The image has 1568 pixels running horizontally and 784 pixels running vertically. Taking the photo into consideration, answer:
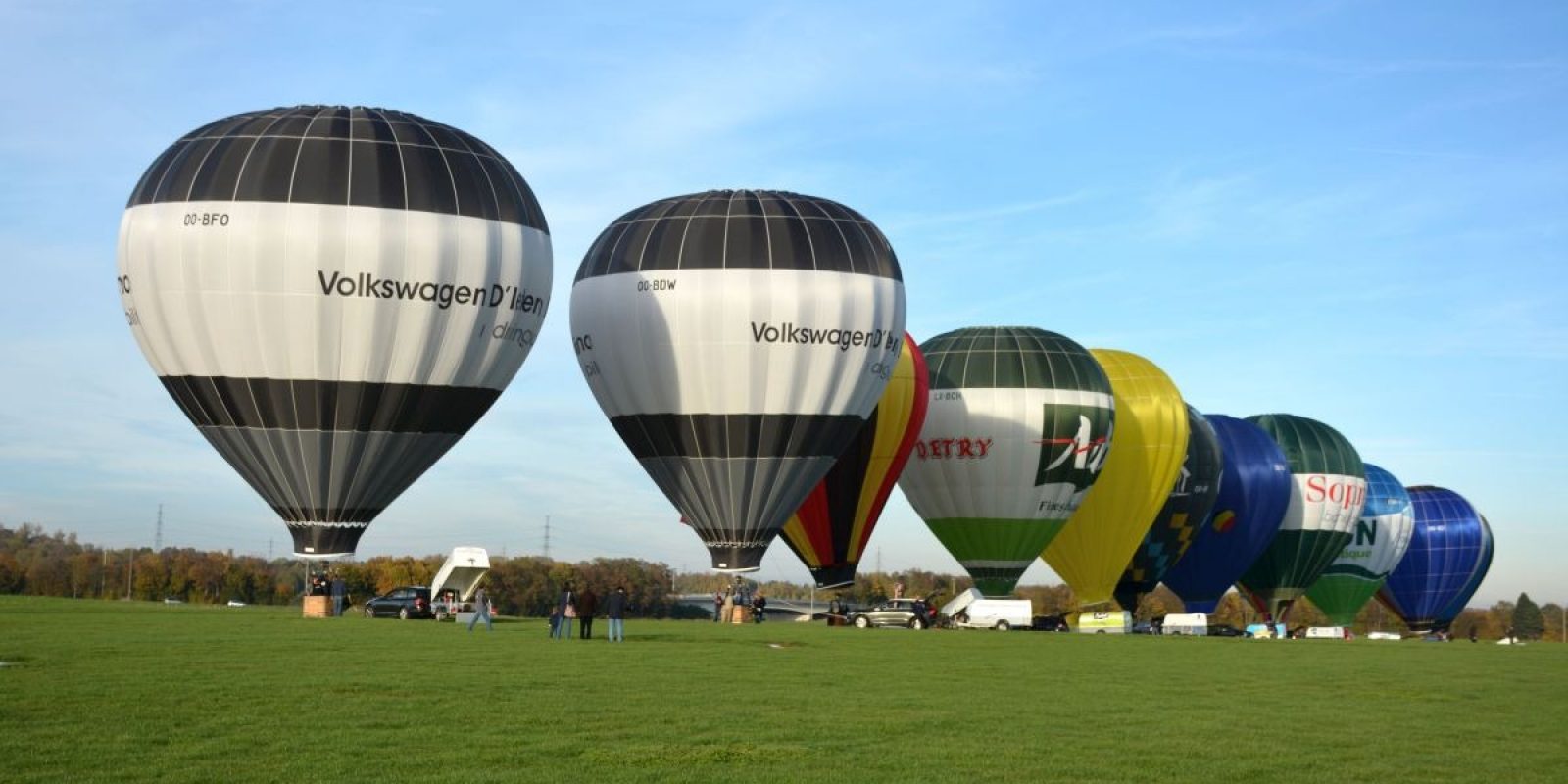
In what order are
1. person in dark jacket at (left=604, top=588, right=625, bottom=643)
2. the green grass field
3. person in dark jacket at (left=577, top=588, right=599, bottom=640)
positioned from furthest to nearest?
1. person in dark jacket at (left=577, top=588, right=599, bottom=640)
2. person in dark jacket at (left=604, top=588, right=625, bottom=643)
3. the green grass field

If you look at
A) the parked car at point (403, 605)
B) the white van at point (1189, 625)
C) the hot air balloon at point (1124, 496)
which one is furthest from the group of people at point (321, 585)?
the white van at point (1189, 625)

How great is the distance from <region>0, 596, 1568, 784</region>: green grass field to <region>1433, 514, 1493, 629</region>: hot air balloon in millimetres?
61120

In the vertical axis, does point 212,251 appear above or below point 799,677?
above

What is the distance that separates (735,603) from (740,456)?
5.15m

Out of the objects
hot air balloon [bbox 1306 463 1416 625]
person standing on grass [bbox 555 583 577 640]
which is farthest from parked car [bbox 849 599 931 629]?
hot air balloon [bbox 1306 463 1416 625]

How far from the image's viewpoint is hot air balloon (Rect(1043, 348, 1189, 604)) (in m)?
63.3

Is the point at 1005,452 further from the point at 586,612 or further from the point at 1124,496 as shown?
the point at 586,612

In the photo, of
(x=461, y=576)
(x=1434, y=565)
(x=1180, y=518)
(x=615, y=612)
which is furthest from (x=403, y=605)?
(x=1434, y=565)

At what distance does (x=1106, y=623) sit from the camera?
58.9 metres

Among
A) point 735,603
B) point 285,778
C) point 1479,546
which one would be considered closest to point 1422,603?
point 1479,546

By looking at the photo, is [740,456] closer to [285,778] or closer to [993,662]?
[993,662]

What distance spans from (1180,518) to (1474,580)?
32277 millimetres

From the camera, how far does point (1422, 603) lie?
89.4 meters

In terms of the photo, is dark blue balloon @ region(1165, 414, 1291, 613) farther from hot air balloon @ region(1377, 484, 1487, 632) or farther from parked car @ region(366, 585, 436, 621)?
parked car @ region(366, 585, 436, 621)
